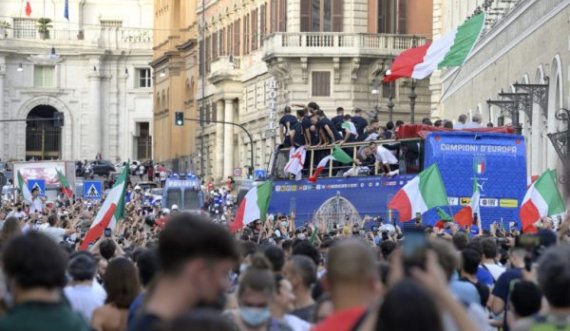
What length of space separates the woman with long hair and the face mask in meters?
2.18

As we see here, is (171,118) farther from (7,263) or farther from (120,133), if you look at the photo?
(7,263)

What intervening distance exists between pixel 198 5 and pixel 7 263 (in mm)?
81843

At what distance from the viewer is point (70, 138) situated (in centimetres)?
12050

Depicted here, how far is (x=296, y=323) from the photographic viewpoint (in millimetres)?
10742

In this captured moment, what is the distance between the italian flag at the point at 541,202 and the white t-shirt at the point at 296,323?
1367 cm

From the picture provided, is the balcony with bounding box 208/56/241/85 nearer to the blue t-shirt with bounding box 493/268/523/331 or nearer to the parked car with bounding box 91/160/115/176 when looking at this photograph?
the parked car with bounding box 91/160/115/176

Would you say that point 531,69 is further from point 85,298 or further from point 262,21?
point 262,21

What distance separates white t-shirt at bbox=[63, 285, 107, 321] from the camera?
13070 millimetres

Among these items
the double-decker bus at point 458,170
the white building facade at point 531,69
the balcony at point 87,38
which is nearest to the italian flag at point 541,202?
the double-decker bus at point 458,170

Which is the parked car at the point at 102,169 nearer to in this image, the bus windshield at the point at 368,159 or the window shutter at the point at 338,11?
the window shutter at the point at 338,11

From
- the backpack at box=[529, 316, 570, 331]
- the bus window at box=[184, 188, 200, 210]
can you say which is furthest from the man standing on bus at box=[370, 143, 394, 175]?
the bus window at box=[184, 188, 200, 210]

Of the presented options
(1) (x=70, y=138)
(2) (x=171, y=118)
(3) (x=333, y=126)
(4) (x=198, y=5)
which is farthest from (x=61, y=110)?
(3) (x=333, y=126)

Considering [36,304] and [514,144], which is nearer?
[36,304]

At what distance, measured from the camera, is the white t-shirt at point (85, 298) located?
13.1 meters
